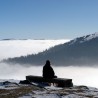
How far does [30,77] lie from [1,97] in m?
14.3

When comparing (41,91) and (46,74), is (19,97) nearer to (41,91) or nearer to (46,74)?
(41,91)

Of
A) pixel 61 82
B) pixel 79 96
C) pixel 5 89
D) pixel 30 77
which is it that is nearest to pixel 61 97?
pixel 79 96

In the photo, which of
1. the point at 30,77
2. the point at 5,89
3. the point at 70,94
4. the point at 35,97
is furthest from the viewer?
the point at 30,77

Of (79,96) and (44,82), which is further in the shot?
(44,82)

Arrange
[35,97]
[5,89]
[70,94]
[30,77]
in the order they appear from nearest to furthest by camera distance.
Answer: [35,97] → [70,94] → [5,89] → [30,77]

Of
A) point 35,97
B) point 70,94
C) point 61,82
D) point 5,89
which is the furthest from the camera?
point 61,82

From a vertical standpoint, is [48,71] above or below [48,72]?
above

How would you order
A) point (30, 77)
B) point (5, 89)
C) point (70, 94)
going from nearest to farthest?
point (70, 94), point (5, 89), point (30, 77)

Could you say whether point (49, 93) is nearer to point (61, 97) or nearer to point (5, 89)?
point (61, 97)

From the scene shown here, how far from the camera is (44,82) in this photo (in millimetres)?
37906

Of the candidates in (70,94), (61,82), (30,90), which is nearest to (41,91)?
(30,90)

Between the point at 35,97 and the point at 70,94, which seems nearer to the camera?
the point at 35,97

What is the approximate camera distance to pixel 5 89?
99.5 feet

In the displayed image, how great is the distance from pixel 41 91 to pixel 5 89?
343 centimetres
